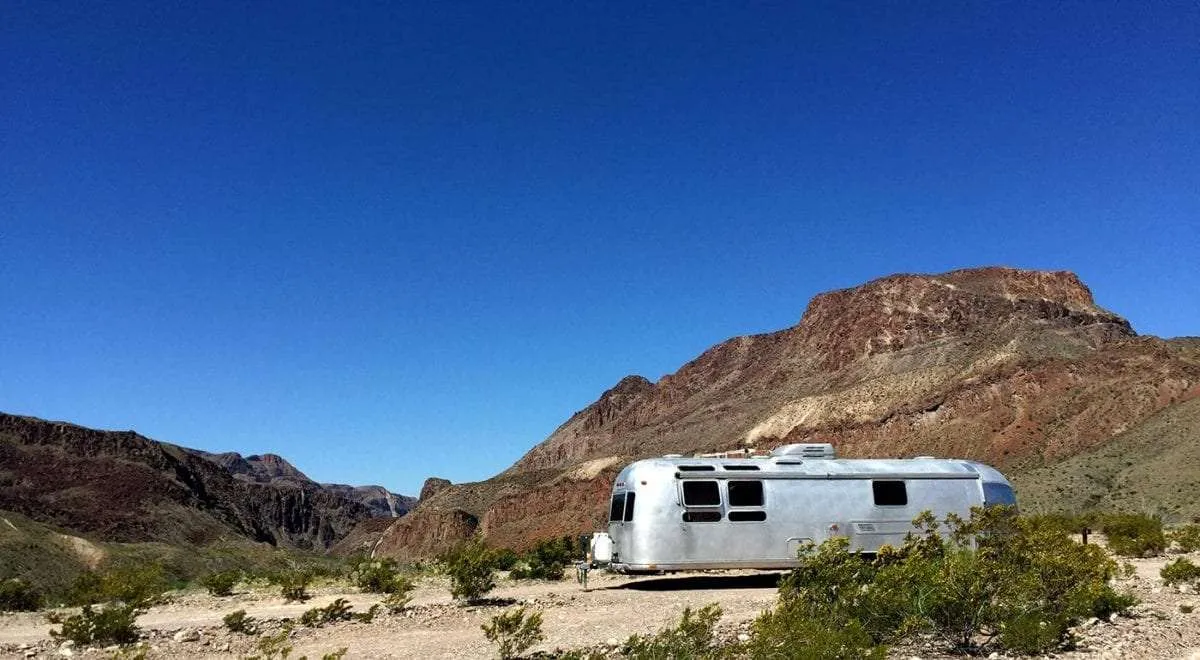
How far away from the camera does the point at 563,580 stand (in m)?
19.1

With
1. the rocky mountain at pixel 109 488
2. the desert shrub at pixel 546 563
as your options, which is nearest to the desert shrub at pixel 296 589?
the desert shrub at pixel 546 563

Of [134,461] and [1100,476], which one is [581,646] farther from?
[134,461]

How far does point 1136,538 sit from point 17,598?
27.3 m

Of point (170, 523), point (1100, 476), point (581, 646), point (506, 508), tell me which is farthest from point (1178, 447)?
point (170, 523)

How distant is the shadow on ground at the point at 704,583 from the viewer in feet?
52.3

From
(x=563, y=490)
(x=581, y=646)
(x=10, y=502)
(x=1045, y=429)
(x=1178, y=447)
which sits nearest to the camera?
(x=581, y=646)

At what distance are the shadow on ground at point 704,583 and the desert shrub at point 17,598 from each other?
39.3 feet

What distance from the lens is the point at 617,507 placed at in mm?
16641

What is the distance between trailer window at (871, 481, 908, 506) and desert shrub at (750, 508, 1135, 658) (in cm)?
551

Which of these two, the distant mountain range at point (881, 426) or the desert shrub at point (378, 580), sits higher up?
the distant mountain range at point (881, 426)

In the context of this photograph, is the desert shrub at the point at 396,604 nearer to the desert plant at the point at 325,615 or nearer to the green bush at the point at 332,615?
→ the green bush at the point at 332,615

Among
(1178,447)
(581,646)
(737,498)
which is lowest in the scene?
(581,646)

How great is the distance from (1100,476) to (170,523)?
261 ft

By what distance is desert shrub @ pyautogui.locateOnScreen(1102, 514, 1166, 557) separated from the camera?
2006cm
